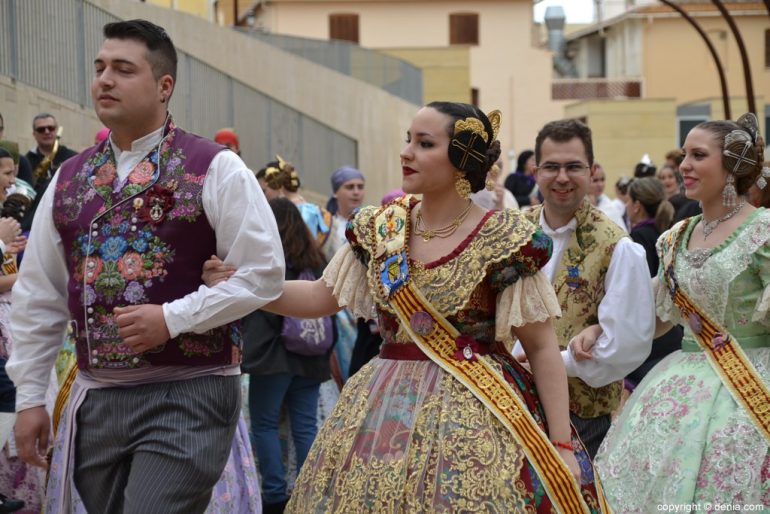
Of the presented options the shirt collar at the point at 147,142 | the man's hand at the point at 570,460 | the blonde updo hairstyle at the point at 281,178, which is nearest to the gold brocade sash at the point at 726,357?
the man's hand at the point at 570,460

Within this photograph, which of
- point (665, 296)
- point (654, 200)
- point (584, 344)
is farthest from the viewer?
point (654, 200)

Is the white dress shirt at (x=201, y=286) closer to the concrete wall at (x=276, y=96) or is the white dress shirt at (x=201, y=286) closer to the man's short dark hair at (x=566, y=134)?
the man's short dark hair at (x=566, y=134)

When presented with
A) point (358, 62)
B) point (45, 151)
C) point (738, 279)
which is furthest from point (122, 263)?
point (358, 62)

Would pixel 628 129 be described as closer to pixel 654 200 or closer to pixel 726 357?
pixel 654 200

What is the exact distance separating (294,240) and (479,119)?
13.0 feet

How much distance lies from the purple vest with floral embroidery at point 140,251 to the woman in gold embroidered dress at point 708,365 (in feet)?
7.29

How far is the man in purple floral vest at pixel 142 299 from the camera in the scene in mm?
4680

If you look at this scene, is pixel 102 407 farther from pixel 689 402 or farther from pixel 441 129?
pixel 689 402

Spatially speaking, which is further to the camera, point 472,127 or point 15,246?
point 15,246

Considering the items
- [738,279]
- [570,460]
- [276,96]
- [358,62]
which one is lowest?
[570,460]

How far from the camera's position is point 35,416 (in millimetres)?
4891

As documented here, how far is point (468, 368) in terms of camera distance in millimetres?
4930

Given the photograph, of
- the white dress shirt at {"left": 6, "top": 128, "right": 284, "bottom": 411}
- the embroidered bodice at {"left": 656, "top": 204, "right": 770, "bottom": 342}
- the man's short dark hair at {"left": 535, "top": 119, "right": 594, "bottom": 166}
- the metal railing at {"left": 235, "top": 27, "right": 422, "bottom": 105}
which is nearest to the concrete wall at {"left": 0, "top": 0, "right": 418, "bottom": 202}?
the metal railing at {"left": 235, "top": 27, "right": 422, "bottom": 105}

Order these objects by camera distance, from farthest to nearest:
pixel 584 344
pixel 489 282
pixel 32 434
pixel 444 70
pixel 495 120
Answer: pixel 444 70
pixel 584 344
pixel 495 120
pixel 489 282
pixel 32 434
